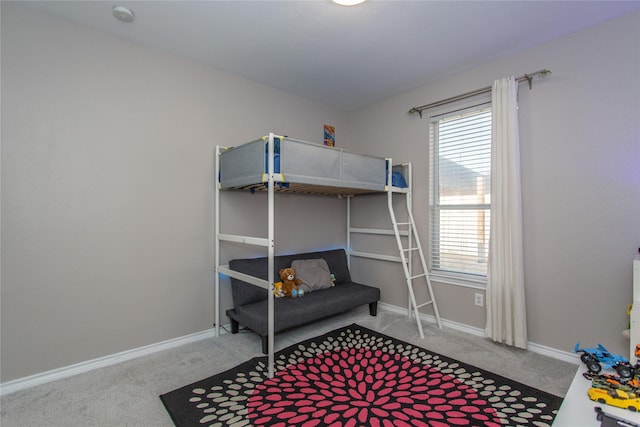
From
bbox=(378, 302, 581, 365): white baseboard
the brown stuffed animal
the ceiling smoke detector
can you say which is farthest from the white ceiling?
bbox=(378, 302, 581, 365): white baseboard

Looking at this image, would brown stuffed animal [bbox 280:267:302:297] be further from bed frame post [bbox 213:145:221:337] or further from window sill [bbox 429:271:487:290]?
window sill [bbox 429:271:487:290]

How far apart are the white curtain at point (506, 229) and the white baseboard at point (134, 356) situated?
0.69ft

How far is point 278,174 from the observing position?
2227mm

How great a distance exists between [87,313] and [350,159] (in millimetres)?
2369

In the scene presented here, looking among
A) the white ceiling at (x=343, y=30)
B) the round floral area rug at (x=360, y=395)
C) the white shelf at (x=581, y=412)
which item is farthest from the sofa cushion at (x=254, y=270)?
the white shelf at (x=581, y=412)

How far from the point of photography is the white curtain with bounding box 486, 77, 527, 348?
2.52 metres

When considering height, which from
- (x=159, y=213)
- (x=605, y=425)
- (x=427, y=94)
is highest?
(x=427, y=94)

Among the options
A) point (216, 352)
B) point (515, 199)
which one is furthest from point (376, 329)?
point (515, 199)

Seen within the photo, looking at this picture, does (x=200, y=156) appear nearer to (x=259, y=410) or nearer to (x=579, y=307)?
(x=259, y=410)

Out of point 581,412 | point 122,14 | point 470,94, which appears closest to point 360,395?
point 581,412

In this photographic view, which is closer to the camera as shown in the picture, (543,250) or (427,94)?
(543,250)

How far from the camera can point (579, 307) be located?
7.64 ft

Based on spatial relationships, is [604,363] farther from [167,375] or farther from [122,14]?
[122,14]

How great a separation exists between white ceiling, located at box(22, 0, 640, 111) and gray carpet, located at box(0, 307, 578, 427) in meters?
2.50
